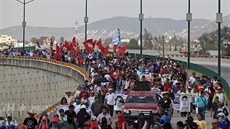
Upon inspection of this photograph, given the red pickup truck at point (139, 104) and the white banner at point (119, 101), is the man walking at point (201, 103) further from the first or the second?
the white banner at point (119, 101)

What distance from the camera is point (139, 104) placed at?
791 inches

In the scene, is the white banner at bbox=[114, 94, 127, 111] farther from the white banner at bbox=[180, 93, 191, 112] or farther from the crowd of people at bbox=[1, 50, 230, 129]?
the white banner at bbox=[180, 93, 191, 112]

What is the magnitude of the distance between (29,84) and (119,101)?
4565 centimetres

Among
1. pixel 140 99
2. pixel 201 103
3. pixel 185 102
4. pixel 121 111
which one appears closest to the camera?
pixel 121 111

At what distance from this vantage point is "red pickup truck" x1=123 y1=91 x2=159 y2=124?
19.7 m

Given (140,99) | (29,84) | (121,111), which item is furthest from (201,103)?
(29,84)

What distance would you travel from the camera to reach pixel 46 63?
60.9 metres

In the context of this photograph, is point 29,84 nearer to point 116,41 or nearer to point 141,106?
point 116,41

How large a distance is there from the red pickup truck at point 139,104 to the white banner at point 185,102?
94.8 inches

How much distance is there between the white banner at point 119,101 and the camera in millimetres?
21453

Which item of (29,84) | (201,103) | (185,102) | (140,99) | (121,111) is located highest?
(140,99)

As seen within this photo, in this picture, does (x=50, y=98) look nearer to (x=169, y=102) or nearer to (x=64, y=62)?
(x=64, y=62)

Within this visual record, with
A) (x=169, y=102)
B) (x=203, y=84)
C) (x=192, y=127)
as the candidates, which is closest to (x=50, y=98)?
(x=203, y=84)

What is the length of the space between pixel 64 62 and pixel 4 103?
18483 millimetres
